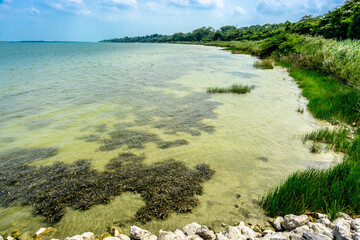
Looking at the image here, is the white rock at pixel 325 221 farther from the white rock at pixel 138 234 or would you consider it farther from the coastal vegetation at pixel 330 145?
the white rock at pixel 138 234

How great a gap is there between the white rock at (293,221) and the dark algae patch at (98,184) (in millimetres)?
2306

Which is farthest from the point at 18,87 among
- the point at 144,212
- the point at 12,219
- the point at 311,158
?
the point at 311,158

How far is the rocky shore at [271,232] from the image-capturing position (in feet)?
12.8

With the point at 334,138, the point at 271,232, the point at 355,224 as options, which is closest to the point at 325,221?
the point at 355,224

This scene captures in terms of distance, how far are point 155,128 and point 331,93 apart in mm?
13243

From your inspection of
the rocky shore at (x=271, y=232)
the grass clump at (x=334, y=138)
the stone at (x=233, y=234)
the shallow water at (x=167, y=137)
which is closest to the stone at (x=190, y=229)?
the rocky shore at (x=271, y=232)

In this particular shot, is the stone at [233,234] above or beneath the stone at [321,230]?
beneath

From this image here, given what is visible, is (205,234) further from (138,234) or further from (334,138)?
(334,138)

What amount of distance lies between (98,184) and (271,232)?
17.0 feet

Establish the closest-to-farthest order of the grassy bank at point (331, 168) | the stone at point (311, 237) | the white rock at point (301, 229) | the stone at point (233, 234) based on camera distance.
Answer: the stone at point (311, 237)
the white rock at point (301, 229)
the stone at point (233, 234)
the grassy bank at point (331, 168)

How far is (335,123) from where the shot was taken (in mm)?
11453

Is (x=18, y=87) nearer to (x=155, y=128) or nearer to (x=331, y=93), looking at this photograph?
(x=155, y=128)

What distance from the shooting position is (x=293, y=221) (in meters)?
4.62

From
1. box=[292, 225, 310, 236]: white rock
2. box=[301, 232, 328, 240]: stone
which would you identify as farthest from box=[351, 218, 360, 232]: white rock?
box=[301, 232, 328, 240]: stone
